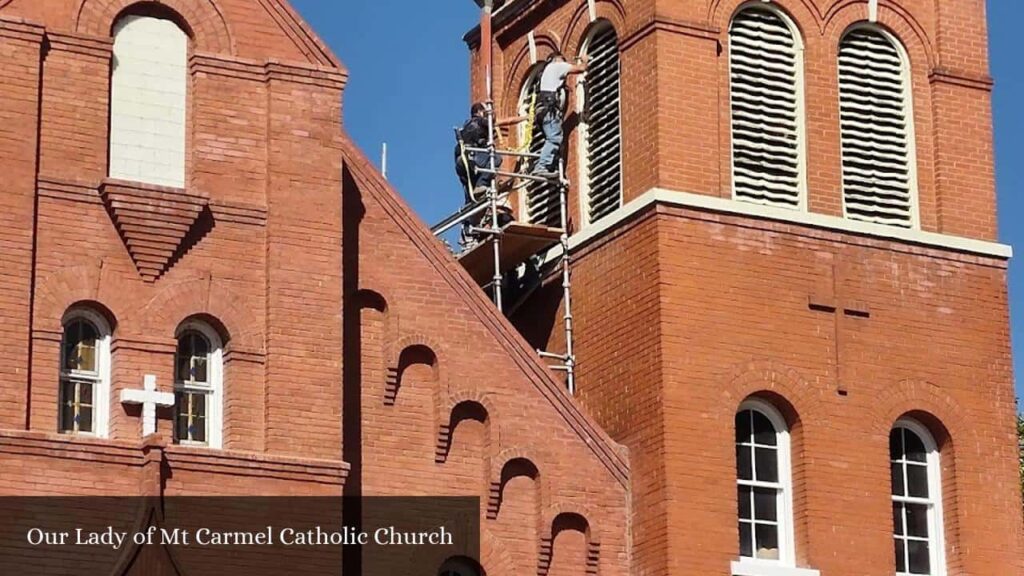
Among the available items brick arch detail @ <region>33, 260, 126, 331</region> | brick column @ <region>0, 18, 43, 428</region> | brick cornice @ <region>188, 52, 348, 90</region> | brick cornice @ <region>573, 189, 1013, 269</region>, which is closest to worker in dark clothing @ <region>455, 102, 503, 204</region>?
brick cornice @ <region>573, 189, 1013, 269</region>

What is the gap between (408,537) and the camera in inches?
1134

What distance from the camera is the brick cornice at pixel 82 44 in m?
27.8

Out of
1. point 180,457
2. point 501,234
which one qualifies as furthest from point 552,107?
point 180,457

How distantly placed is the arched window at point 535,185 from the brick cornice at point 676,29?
2359 millimetres

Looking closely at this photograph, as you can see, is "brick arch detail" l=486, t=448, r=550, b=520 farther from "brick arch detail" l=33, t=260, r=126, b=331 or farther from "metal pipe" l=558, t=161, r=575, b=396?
"brick arch detail" l=33, t=260, r=126, b=331

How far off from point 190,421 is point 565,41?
8894 mm

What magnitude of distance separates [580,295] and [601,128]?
211cm

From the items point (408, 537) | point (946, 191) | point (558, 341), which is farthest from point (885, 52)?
point (408, 537)

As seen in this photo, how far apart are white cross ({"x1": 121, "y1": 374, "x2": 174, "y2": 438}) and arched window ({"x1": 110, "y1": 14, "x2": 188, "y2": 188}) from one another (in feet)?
7.33

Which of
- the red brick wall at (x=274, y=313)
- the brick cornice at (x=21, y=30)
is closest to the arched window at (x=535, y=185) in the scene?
the red brick wall at (x=274, y=313)

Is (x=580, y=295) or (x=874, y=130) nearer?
(x=580, y=295)

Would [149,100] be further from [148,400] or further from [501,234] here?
[501,234]

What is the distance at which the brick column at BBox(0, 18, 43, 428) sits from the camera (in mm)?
26375

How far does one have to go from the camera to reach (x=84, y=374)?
27.2m
